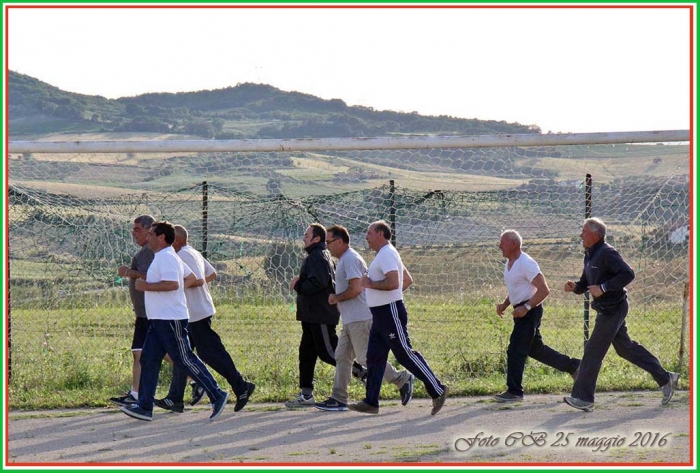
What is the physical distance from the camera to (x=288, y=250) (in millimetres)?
12656

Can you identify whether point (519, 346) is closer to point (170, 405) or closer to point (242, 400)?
point (242, 400)

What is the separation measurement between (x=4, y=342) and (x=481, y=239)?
5.78m

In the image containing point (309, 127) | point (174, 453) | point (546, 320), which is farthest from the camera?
point (309, 127)

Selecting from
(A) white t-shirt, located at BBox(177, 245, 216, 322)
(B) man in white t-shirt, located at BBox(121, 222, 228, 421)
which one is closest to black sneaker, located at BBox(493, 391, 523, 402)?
(B) man in white t-shirt, located at BBox(121, 222, 228, 421)

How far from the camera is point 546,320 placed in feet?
50.4

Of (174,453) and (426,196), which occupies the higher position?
(426,196)

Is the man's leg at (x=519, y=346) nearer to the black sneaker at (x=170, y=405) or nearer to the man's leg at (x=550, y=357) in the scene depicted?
the man's leg at (x=550, y=357)

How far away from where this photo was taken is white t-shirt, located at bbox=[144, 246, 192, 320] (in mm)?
9125

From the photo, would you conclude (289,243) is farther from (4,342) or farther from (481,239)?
(4,342)

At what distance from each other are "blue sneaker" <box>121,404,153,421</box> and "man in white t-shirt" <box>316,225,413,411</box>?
1.62 meters

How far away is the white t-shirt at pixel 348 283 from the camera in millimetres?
9898

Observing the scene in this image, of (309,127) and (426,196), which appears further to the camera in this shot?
(309,127)

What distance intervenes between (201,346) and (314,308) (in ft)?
3.66

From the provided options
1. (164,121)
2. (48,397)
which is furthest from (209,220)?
(164,121)
